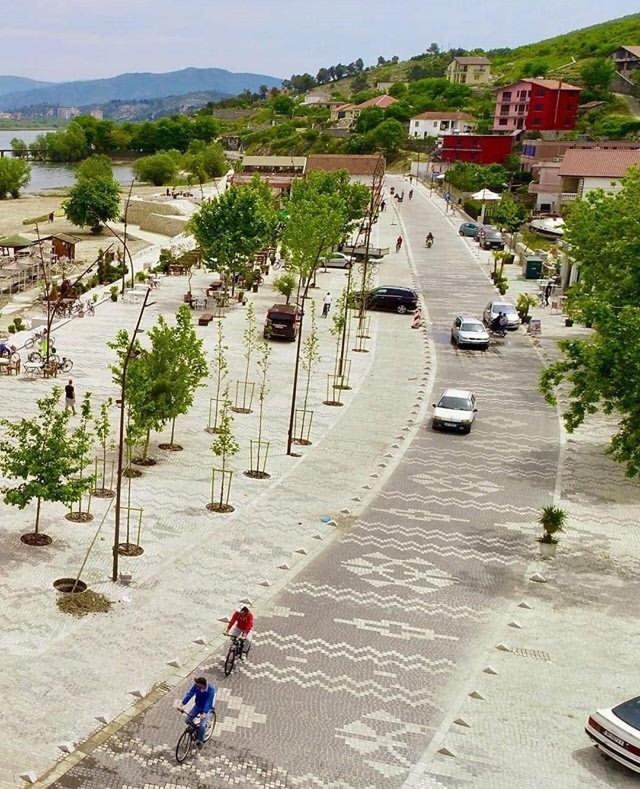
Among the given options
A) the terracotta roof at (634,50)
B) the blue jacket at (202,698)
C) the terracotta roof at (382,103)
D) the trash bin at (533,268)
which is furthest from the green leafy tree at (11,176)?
the blue jacket at (202,698)

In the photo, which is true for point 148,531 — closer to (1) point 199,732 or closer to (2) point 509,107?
(1) point 199,732

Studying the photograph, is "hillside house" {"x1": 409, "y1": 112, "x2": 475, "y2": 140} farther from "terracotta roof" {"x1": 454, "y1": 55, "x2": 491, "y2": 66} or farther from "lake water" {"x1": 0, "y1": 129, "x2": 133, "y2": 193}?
"lake water" {"x1": 0, "y1": 129, "x2": 133, "y2": 193}

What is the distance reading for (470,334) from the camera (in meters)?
37.3

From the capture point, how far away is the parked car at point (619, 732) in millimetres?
11516

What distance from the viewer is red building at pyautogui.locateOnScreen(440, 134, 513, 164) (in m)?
110

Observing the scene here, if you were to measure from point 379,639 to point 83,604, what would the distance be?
17.5 feet

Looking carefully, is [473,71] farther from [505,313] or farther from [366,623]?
[366,623]

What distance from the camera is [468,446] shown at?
25516 mm

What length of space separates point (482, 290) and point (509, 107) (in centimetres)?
7966

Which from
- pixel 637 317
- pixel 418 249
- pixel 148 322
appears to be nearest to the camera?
pixel 637 317

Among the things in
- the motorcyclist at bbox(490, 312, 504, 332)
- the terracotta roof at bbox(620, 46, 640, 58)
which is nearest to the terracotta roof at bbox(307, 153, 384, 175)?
the terracotta roof at bbox(620, 46, 640, 58)

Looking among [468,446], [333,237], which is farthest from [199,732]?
[333,237]

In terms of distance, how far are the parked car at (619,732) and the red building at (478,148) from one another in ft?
340

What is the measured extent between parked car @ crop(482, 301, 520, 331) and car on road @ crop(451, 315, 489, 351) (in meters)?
2.30
